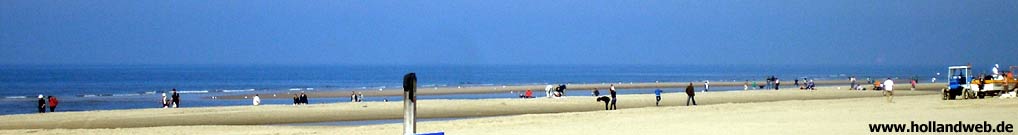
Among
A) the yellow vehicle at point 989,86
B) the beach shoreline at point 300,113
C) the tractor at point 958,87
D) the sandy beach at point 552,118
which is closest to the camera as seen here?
the sandy beach at point 552,118

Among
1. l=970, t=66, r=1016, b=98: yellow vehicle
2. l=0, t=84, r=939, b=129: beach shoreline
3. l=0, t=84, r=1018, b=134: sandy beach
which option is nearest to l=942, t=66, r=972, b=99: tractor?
l=970, t=66, r=1016, b=98: yellow vehicle

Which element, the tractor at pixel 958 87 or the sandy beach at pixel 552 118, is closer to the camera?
the sandy beach at pixel 552 118

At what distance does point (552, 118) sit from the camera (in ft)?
86.3

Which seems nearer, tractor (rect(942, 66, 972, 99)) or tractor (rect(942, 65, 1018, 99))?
tractor (rect(942, 65, 1018, 99))

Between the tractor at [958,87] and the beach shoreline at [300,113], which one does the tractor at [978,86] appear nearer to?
the tractor at [958,87]

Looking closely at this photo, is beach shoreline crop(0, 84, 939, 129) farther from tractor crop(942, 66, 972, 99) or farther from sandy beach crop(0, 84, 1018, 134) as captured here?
tractor crop(942, 66, 972, 99)

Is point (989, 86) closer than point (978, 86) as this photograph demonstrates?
No

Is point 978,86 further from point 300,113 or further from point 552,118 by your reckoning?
point 300,113

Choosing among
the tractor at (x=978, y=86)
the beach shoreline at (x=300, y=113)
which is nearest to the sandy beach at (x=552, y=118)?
the beach shoreline at (x=300, y=113)

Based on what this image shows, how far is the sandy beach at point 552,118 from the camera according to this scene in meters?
19.5

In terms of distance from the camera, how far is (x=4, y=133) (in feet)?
85.7

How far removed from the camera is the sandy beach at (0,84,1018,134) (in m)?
19.5

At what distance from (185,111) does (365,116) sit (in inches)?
230

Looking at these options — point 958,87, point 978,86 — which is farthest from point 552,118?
point 958,87
